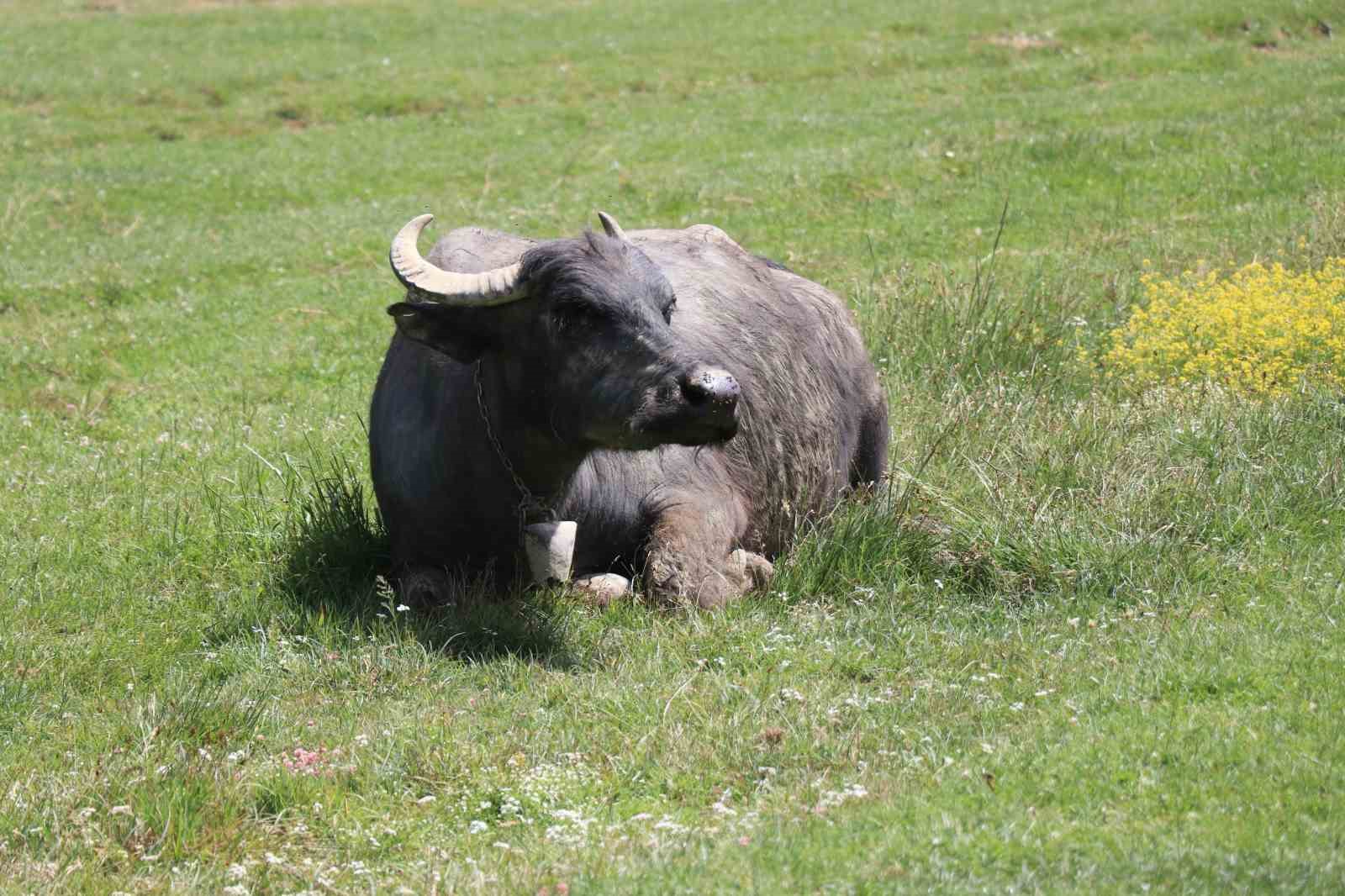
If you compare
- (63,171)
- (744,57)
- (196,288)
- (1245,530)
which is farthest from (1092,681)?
(744,57)

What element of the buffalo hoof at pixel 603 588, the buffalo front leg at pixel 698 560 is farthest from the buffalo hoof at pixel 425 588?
the buffalo front leg at pixel 698 560

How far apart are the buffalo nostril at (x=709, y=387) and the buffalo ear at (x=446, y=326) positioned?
1.12 metres

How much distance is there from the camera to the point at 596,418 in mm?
6891

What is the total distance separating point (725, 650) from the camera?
22.9 feet

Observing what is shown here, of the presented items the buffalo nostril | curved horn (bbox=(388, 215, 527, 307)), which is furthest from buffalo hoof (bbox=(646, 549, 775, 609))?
curved horn (bbox=(388, 215, 527, 307))

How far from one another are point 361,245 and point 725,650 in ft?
40.0

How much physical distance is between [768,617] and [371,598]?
6.34ft

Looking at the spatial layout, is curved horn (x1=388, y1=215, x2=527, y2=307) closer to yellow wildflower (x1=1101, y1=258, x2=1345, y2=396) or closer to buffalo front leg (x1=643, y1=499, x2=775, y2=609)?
buffalo front leg (x1=643, y1=499, x2=775, y2=609)

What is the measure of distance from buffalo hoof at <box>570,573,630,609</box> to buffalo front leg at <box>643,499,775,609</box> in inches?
5.4

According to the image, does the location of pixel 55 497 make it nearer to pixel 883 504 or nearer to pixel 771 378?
pixel 771 378

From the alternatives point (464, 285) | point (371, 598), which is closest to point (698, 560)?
point (371, 598)

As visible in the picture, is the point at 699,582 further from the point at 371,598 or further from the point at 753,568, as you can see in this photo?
the point at 371,598

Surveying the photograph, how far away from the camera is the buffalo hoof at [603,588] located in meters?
7.58

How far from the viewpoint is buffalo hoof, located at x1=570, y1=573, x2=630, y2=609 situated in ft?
24.9
